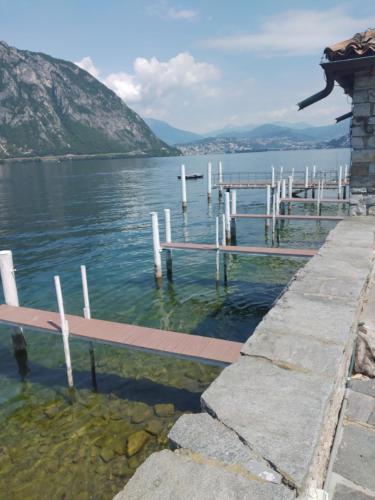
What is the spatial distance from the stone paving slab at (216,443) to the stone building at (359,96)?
7932 millimetres

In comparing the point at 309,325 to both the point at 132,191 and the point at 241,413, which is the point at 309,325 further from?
the point at 132,191

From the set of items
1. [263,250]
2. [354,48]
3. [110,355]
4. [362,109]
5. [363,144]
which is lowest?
[110,355]

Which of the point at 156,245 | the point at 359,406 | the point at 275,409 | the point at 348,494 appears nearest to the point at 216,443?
the point at 275,409

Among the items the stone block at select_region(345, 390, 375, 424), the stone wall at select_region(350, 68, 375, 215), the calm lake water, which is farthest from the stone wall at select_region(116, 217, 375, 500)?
the stone wall at select_region(350, 68, 375, 215)

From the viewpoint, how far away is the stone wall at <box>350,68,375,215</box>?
8391 millimetres

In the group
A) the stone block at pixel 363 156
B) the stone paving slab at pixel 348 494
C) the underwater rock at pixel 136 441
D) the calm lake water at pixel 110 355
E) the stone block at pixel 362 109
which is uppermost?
the stone block at pixel 362 109

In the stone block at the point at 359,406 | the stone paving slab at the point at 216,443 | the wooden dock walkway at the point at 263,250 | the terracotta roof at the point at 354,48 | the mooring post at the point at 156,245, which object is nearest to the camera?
the stone paving slab at the point at 216,443

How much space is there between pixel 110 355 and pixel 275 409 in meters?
7.85

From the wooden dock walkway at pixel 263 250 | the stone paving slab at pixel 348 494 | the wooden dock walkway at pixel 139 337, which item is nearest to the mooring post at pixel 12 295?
the wooden dock walkway at pixel 139 337

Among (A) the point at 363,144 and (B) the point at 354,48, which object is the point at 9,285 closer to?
(A) the point at 363,144

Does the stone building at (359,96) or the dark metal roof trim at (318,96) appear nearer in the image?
the stone building at (359,96)

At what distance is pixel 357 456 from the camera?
3742 millimetres

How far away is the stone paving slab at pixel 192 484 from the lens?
2092 mm

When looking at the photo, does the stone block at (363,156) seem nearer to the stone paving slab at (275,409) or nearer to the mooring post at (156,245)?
the stone paving slab at (275,409)
